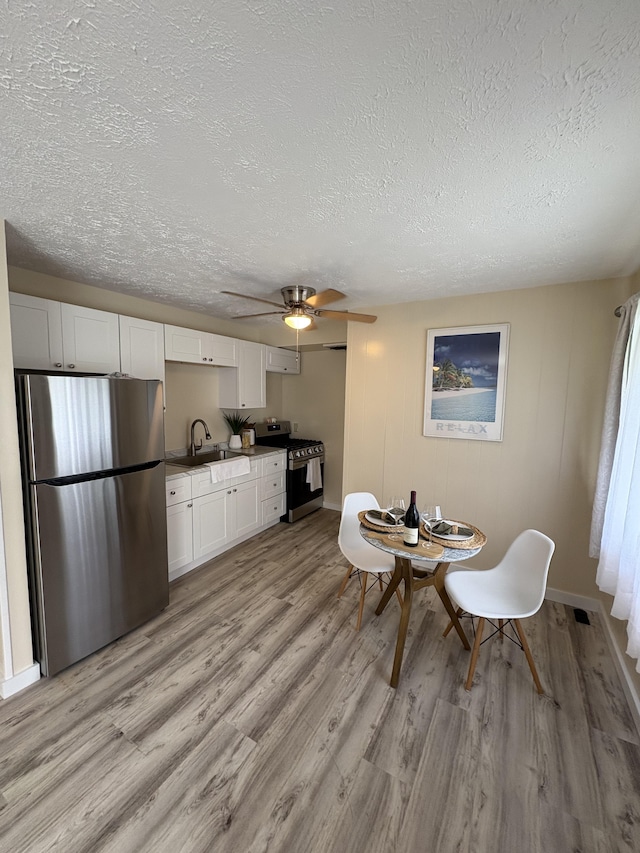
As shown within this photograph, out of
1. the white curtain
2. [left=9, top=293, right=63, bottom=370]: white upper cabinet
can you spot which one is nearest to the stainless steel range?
[left=9, top=293, right=63, bottom=370]: white upper cabinet

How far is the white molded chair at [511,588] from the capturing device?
1.87 meters

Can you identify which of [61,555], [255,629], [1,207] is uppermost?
[1,207]

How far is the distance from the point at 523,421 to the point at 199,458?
10.5 ft

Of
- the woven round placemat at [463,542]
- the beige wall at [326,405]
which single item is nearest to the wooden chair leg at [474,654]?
the woven round placemat at [463,542]

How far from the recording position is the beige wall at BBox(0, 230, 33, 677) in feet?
5.65

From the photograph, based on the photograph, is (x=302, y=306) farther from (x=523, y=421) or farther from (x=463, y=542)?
(x=523, y=421)

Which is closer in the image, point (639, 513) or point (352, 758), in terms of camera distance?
point (352, 758)

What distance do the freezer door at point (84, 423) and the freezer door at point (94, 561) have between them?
115 millimetres

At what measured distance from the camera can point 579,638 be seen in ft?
7.63

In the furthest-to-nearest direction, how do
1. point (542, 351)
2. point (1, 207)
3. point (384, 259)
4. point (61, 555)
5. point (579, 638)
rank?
1. point (542, 351)
2. point (579, 638)
3. point (384, 259)
4. point (61, 555)
5. point (1, 207)

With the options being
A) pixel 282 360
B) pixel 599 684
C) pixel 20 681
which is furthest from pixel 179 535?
pixel 599 684

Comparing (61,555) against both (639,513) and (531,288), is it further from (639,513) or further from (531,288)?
(531,288)

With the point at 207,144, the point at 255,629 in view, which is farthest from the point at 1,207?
the point at 255,629

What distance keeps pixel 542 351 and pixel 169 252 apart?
283 centimetres
